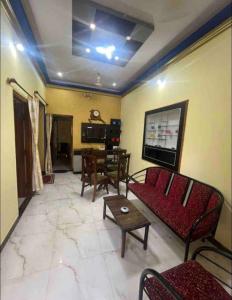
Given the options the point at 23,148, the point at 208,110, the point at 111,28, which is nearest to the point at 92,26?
the point at 111,28

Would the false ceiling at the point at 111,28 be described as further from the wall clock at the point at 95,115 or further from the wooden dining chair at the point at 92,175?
the wooden dining chair at the point at 92,175

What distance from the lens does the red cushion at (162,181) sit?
266 centimetres

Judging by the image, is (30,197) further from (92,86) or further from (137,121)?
(92,86)

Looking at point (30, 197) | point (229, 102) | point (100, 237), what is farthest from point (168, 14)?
point (30, 197)

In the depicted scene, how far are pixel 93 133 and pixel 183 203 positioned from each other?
3.66 meters

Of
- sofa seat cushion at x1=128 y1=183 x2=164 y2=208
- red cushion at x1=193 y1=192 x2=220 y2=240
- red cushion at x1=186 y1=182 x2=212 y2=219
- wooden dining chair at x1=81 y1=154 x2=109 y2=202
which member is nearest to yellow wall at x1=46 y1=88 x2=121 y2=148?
wooden dining chair at x1=81 y1=154 x2=109 y2=202

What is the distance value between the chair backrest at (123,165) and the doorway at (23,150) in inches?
70.6

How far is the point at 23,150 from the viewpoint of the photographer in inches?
111

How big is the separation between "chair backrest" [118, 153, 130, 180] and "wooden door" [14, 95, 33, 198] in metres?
1.80

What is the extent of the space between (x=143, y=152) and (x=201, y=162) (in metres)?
1.69

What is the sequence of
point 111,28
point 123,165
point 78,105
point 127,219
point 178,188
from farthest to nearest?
point 78,105 → point 123,165 → point 178,188 → point 111,28 → point 127,219

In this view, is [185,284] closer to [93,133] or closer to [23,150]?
[23,150]

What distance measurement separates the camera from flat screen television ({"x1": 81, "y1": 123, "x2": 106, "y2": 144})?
5047 millimetres

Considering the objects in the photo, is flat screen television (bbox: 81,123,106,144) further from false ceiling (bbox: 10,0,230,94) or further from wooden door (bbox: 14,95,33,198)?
wooden door (bbox: 14,95,33,198)
